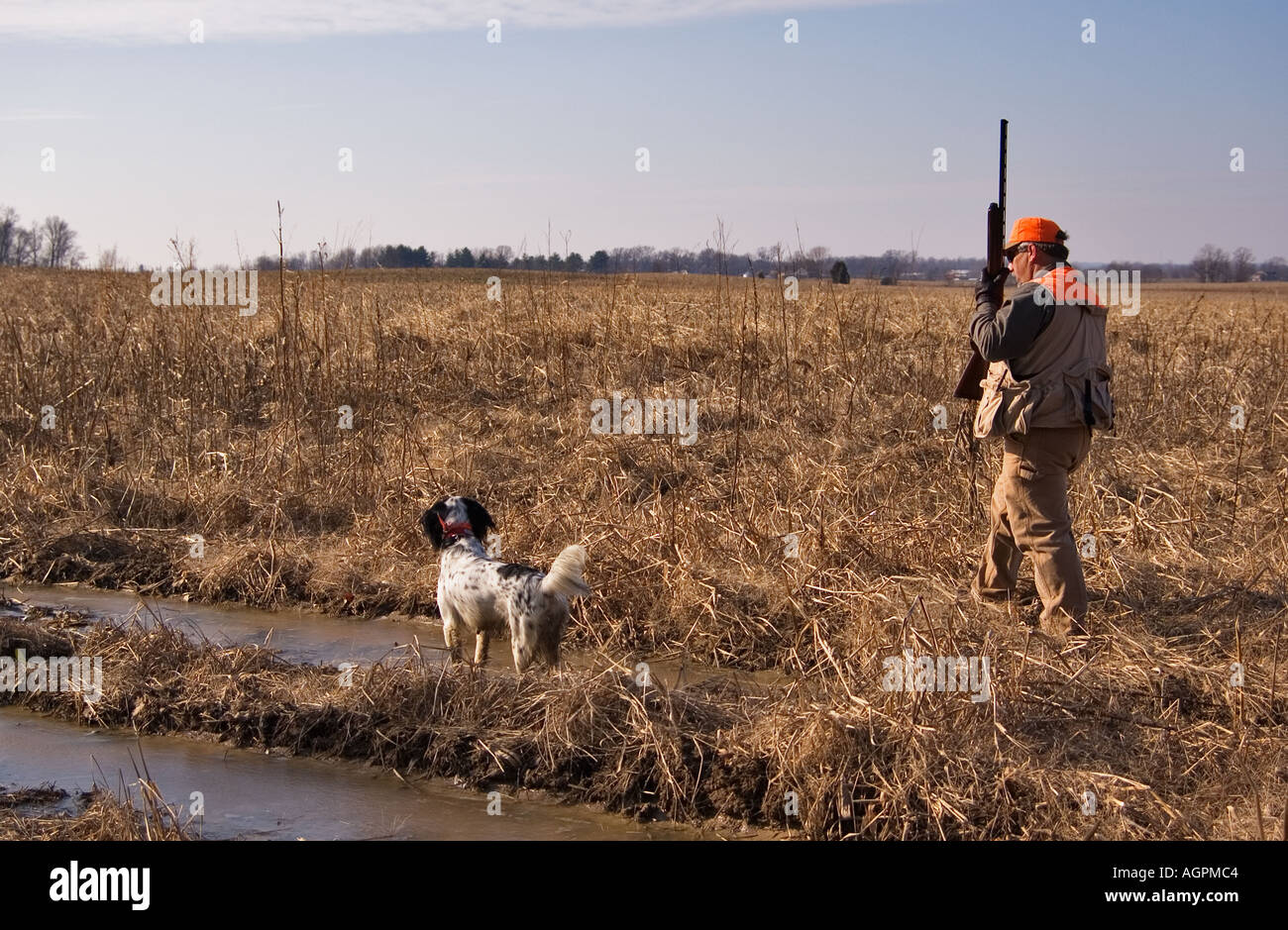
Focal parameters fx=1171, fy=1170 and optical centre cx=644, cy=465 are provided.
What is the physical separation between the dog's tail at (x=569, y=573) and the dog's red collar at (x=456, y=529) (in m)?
0.98

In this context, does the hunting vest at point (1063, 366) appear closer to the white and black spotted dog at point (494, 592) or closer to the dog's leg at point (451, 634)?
the white and black spotted dog at point (494, 592)

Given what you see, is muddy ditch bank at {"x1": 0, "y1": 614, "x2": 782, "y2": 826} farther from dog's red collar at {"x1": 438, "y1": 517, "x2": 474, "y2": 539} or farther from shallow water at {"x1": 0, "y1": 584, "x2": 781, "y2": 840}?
dog's red collar at {"x1": 438, "y1": 517, "x2": 474, "y2": 539}

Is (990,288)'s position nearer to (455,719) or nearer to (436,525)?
(436,525)

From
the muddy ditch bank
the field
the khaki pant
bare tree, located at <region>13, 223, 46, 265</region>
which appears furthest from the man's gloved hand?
bare tree, located at <region>13, 223, 46, 265</region>

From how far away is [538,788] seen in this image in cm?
496

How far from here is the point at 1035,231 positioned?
19.3ft

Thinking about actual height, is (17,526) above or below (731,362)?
below

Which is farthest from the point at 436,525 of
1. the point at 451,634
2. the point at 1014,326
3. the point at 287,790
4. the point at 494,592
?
the point at 1014,326

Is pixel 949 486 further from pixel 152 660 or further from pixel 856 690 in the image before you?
pixel 152 660

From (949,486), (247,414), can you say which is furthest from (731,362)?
(247,414)

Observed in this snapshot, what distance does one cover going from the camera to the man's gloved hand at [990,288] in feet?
19.6

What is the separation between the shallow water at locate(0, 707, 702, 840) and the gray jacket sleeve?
9.16 feet

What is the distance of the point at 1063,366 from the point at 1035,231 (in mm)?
705
